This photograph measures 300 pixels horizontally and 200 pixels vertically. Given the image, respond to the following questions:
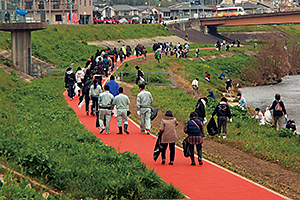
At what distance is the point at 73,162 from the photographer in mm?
10484

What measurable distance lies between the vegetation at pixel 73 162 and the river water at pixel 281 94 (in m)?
21.0

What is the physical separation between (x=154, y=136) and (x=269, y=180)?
5.40 meters

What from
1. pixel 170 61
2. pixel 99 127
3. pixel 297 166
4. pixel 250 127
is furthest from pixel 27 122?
pixel 170 61

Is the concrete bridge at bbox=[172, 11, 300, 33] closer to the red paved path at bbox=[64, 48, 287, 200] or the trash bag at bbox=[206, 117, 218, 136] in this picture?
the trash bag at bbox=[206, 117, 218, 136]

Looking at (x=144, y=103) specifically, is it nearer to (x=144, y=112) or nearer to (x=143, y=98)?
(x=143, y=98)

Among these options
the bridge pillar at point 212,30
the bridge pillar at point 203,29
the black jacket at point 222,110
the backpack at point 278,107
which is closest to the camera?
the black jacket at point 222,110

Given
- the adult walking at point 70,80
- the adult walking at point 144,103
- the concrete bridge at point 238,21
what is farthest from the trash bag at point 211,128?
the concrete bridge at point 238,21

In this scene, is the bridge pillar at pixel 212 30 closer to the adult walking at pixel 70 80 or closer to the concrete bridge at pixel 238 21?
the concrete bridge at pixel 238 21

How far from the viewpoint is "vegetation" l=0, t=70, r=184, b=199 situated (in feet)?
30.5

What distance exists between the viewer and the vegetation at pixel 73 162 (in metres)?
9.29

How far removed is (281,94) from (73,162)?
3995 cm

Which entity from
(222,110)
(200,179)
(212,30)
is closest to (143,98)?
(222,110)

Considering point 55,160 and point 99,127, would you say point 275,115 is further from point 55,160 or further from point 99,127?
point 55,160

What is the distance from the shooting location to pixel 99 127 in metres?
17.8
